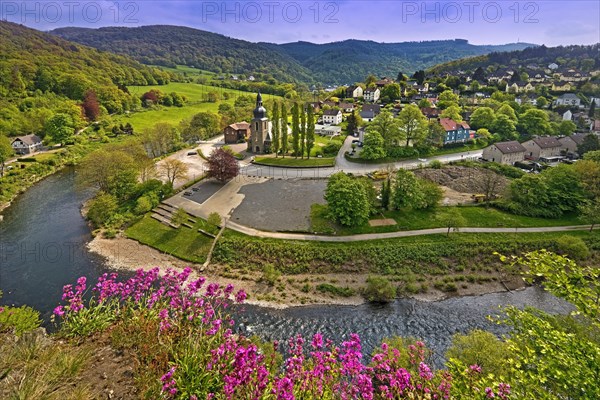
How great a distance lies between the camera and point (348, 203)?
3275 cm

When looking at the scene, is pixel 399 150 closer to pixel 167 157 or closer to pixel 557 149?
pixel 557 149

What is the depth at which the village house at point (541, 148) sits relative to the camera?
185 ft

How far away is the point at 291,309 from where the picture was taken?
2503cm

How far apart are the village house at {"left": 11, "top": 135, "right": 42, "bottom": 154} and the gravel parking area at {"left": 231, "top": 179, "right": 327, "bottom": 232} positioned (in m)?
44.4

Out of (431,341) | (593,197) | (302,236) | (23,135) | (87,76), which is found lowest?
(431,341)

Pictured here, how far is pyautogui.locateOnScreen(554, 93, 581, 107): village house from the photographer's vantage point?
89.1 meters

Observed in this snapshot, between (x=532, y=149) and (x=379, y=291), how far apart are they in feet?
160

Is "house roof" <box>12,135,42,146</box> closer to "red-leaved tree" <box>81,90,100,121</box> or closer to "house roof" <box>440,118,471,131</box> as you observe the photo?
"red-leaved tree" <box>81,90,100,121</box>

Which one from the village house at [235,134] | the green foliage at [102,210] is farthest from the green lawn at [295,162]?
the green foliage at [102,210]

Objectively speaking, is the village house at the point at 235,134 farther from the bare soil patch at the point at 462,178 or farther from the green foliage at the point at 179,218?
the bare soil patch at the point at 462,178

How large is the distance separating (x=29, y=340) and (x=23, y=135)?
242 feet

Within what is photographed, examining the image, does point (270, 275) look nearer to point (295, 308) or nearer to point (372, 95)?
point (295, 308)

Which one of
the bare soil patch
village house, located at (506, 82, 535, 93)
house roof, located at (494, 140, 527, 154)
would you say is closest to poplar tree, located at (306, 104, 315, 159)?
the bare soil patch

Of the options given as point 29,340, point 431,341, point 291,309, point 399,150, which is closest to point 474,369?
point 29,340
